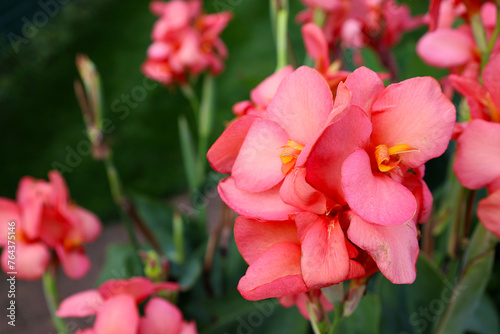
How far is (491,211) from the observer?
0.90 feet

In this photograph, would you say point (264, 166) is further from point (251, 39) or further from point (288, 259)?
point (251, 39)

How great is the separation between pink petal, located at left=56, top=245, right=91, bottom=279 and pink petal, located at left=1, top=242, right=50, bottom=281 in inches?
0.7

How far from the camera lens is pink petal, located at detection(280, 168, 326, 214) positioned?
9.1 inches

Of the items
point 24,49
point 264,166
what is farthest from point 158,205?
point 24,49

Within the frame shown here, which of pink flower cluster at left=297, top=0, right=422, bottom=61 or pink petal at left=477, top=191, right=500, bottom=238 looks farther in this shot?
pink flower cluster at left=297, top=0, right=422, bottom=61

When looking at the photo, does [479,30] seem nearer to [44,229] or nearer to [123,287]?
[123,287]

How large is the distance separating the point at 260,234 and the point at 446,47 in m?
0.28

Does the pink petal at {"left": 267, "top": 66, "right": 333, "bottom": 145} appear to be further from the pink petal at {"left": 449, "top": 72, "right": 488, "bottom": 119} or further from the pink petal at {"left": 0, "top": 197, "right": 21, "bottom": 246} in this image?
the pink petal at {"left": 0, "top": 197, "right": 21, "bottom": 246}

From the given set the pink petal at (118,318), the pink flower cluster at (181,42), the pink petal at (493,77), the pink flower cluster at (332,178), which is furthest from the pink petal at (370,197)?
the pink flower cluster at (181,42)

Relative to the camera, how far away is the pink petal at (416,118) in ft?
0.78

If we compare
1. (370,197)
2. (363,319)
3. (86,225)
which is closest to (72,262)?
(86,225)

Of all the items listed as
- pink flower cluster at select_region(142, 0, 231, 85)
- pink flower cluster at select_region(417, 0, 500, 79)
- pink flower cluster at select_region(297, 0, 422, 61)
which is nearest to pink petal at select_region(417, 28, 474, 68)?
pink flower cluster at select_region(417, 0, 500, 79)

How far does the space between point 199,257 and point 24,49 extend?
1.36 meters

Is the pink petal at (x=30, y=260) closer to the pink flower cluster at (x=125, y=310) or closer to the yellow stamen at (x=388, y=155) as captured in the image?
the pink flower cluster at (x=125, y=310)
